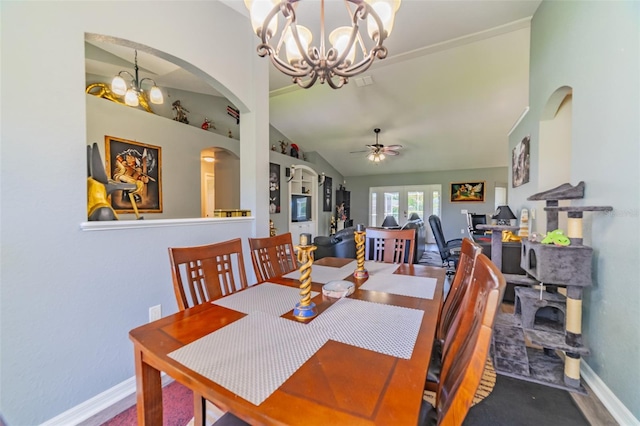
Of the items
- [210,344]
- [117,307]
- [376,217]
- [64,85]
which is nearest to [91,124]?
[64,85]

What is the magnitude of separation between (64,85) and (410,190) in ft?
26.8

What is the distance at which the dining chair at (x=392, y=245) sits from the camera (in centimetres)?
210

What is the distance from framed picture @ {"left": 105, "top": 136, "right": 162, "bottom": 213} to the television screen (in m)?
3.25

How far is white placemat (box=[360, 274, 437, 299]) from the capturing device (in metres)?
1.33

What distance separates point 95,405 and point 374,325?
1664 mm

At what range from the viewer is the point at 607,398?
1.46 meters

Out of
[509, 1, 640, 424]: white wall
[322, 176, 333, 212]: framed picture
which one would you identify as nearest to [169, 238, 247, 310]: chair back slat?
[509, 1, 640, 424]: white wall

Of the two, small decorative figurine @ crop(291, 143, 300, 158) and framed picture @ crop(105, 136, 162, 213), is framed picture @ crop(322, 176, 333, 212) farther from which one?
framed picture @ crop(105, 136, 162, 213)

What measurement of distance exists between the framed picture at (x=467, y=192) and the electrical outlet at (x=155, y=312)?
7.99 meters

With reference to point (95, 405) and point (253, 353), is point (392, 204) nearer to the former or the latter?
point (95, 405)

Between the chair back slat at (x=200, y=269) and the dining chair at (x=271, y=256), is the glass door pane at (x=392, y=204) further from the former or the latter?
the chair back slat at (x=200, y=269)

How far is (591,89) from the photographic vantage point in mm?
1692

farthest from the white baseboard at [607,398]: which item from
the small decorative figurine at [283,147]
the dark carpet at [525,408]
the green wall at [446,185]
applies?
the green wall at [446,185]

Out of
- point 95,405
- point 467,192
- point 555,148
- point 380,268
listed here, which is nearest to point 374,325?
point 380,268
